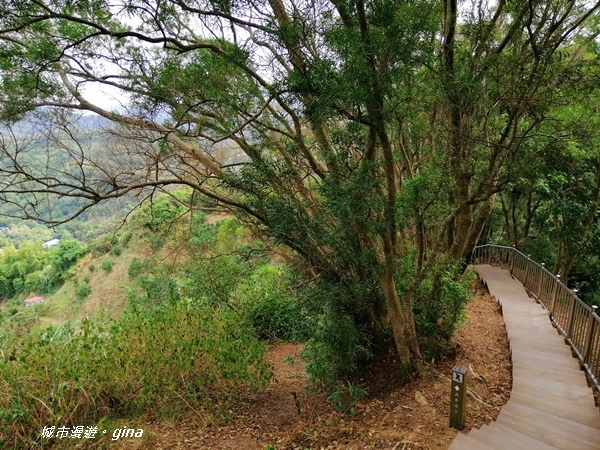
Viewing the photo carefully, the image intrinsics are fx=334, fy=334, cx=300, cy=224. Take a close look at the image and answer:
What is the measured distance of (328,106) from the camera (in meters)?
2.56

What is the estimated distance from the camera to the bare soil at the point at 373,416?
130 inches

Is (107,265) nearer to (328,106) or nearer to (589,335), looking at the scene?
(328,106)

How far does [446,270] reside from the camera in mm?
4488

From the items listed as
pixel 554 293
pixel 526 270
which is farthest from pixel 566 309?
pixel 526 270

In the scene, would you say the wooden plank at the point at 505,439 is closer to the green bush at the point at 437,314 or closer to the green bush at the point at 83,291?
the green bush at the point at 437,314

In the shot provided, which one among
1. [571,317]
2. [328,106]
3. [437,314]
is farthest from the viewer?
[571,317]

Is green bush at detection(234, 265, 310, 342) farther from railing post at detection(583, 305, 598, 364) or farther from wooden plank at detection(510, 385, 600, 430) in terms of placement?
railing post at detection(583, 305, 598, 364)

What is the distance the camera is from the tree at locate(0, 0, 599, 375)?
8.91 ft

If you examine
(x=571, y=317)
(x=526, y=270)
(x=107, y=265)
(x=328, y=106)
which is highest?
(x=328, y=106)

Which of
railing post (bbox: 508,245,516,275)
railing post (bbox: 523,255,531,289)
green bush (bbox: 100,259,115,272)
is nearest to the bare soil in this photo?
railing post (bbox: 523,255,531,289)

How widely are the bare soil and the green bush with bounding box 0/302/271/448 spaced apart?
0.35 meters

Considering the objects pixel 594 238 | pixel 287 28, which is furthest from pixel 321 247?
pixel 594 238

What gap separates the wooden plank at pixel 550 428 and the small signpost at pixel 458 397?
410mm

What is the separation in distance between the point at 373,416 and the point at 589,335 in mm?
2774
